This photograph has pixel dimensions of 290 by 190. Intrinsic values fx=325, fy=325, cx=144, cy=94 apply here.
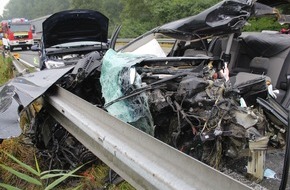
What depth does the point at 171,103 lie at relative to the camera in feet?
9.05

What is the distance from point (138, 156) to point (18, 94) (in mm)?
1795

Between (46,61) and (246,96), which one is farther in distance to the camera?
(46,61)

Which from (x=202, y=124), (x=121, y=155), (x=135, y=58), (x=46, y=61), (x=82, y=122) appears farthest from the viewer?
(x=46, y=61)

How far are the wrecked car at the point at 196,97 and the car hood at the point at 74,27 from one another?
317cm

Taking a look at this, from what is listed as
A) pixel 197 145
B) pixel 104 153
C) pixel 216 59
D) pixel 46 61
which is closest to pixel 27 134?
pixel 104 153

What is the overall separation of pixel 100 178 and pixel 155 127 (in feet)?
2.33

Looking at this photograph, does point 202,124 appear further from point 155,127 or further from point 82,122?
point 82,122

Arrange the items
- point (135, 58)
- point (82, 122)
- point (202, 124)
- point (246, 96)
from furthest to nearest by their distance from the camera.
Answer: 1. point (135, 58)
2. point (246, 96)
3. point (202, 124)
4. point (82, 122)

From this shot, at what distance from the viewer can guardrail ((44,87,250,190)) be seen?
148cm

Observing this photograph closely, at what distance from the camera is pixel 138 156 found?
1.85 m

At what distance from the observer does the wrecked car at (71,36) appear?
6.75 m

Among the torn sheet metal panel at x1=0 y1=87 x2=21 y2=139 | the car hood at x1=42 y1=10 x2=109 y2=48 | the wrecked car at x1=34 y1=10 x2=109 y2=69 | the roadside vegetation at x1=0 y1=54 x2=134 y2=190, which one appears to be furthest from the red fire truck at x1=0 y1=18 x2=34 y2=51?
the torn sheet metal panel at x1=0 y1=87 x2=21 y2=139

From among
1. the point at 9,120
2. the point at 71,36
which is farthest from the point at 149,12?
the point at 9,120

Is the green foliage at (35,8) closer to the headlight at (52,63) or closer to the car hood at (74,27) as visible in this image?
the car hood at (74,27)
